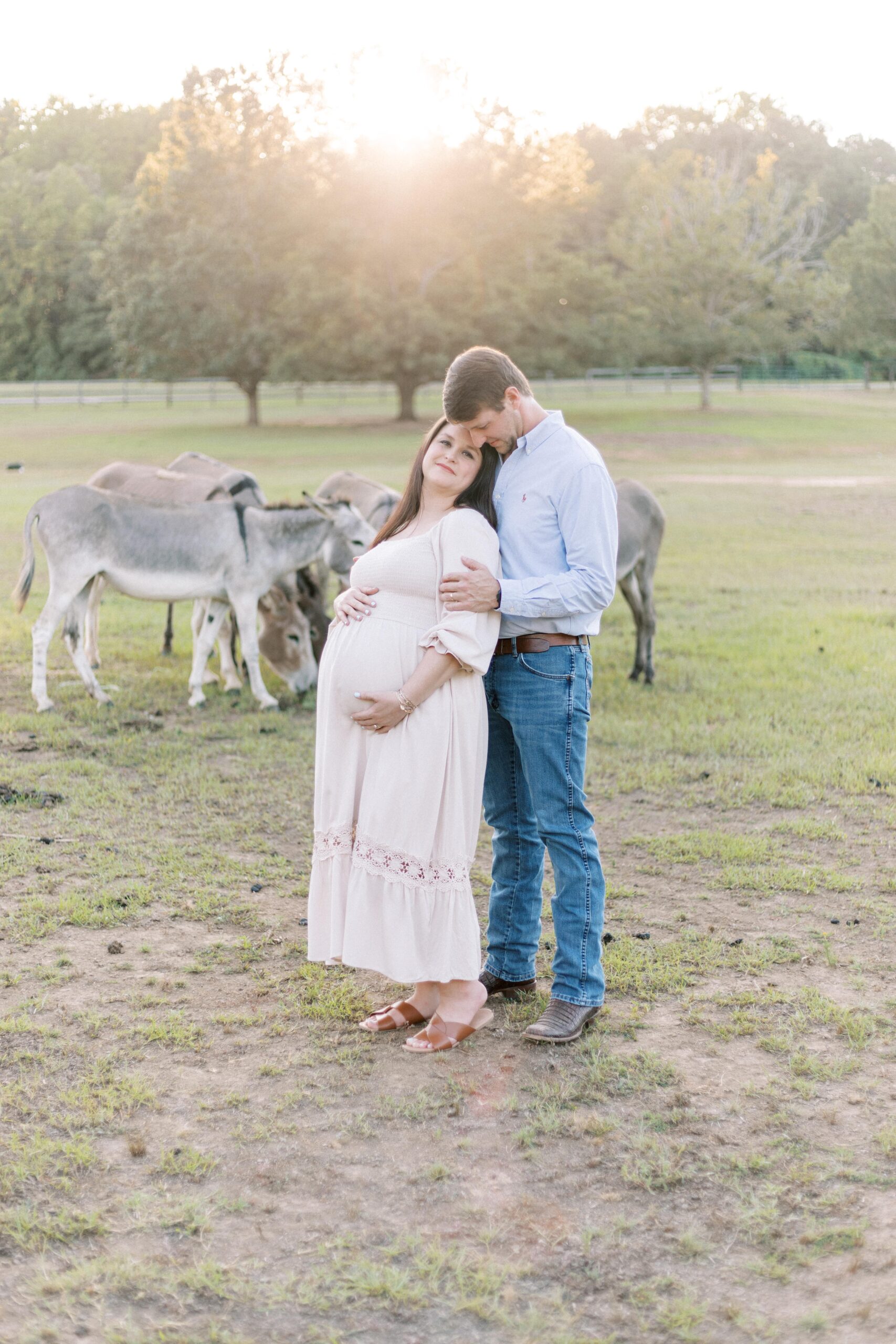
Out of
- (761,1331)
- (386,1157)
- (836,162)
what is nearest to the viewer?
(761,1331)

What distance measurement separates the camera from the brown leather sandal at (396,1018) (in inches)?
168

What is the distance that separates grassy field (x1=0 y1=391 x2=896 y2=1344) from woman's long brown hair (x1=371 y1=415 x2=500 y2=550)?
1.80 metres

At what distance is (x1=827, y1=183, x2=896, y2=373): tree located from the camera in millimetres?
59562

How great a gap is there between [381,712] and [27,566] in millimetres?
5701

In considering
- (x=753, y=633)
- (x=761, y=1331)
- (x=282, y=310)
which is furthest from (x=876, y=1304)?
(x=282, y=310)

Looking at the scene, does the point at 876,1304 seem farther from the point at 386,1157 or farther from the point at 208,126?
the point at 208,126

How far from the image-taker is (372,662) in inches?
153

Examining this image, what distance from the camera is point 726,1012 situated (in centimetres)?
442

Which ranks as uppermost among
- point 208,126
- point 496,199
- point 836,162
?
point 836,162

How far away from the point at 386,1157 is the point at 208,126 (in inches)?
1740

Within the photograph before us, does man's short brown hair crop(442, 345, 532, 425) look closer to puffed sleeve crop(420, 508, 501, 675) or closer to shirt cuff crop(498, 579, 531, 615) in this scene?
puffed sleeve crop(420, 508, 501, 675)

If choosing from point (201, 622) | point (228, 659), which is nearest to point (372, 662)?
point (228, 659)

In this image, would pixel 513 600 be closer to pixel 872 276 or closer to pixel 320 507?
pixel 320 507

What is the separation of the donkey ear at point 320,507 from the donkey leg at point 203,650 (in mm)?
991
